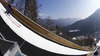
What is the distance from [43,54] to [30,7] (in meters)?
17.3

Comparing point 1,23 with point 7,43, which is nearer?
point 7,43

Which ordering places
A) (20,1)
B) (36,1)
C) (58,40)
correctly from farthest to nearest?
(36,1)
(20,1)
(58,40)

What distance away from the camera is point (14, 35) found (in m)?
7.36

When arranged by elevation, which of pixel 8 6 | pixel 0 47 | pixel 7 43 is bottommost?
pixel 8 6

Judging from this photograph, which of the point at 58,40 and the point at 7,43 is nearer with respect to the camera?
the point at 7,43

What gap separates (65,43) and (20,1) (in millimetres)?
15604

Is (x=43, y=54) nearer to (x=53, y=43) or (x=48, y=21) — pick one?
(x=53, y=43)

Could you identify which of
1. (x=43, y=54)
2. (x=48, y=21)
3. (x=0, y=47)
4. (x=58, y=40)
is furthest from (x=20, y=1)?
(x=48, y=21)

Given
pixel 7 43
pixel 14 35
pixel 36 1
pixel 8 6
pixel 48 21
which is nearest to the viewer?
Answer: pixel 7 43

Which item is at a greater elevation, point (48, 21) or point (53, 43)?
point (53, 43)

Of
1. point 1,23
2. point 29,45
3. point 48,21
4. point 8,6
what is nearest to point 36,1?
point 8,6

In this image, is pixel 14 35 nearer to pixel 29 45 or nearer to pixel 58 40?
pixel 29 45

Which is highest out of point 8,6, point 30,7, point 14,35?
point 8,6

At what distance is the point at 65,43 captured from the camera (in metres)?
9.05
